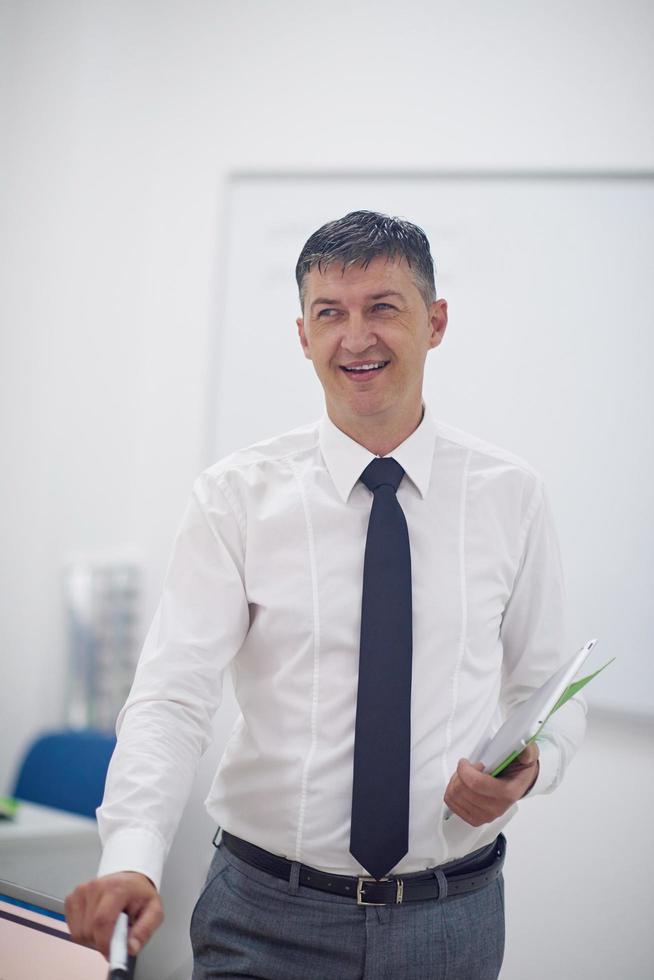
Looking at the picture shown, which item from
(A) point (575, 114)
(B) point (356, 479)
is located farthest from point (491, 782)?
(A) point (575, 114)

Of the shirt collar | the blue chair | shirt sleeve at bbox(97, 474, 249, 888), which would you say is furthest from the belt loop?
the blue chair

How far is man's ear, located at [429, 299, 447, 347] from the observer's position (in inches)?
56.7

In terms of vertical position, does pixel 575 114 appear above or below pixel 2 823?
above

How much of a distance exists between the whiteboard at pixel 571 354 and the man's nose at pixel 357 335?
1.17 metres

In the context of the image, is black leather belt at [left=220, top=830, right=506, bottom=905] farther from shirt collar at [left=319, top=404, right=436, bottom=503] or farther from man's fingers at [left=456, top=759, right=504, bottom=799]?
shirt collar at [left=319, top=404, right=436, bottom=503]

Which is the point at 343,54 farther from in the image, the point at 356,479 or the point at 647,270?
the point at 356,479

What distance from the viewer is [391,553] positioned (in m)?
1.31

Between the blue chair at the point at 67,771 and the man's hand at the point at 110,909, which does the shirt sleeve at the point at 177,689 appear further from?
the blue chair at the point at 67,771

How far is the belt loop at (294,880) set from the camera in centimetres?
124

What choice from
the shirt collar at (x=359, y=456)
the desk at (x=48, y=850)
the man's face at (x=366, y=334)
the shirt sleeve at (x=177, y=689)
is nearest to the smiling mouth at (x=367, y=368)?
the man's face at (x=366, y=334)

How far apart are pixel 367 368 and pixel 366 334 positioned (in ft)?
0.17

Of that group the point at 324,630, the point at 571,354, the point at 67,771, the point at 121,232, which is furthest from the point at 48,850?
the point at 121,232

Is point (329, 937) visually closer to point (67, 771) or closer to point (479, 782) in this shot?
point (479, 782)

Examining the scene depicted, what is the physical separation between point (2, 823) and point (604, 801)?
150 cm
